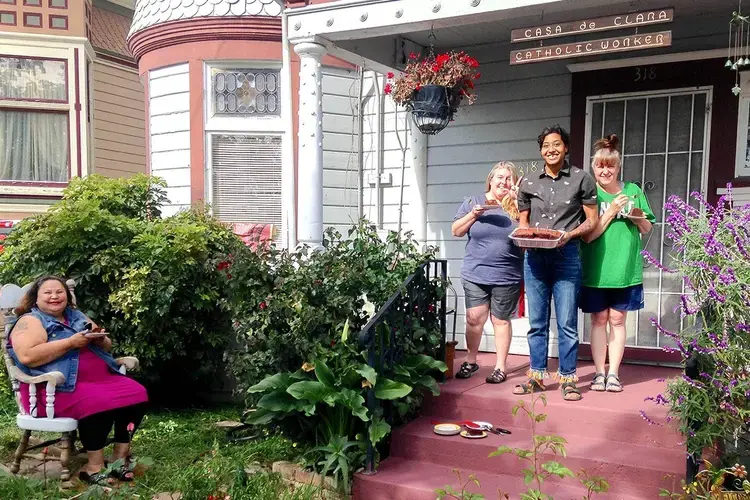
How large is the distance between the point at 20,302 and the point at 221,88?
3.56 m

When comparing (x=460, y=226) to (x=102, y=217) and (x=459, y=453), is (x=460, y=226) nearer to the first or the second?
(x=459, y=453)

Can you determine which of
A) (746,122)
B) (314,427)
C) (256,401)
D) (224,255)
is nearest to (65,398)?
(256,401)

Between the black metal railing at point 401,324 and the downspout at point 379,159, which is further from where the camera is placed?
the downspout at point 379,159

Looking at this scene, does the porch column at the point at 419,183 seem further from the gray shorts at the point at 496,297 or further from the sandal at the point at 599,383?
the sandal at the point at 599,383

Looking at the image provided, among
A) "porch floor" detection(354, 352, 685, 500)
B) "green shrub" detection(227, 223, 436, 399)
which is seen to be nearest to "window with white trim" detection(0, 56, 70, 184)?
"green shrub" detection(227, 223, 436, 399)

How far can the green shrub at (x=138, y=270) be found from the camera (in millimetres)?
4895

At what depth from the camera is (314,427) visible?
380cm

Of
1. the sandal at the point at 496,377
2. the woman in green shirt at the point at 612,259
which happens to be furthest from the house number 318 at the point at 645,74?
the sandal at the point at 496,377

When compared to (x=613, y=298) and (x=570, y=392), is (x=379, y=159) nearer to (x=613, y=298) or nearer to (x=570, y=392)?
(x=613, y=298)

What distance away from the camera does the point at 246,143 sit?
262 inches

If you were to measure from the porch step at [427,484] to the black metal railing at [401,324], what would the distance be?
0.35 ft

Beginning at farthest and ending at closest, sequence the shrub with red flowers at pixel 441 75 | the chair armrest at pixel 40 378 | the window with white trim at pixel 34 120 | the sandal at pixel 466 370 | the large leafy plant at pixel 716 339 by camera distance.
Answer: the window with white trim at pixel 34 120 → the shrub with red flowers at pixel 441 75 → the sandal at pixel 466 370 → the chair armrest at pixel 40 378 → the large leafy plant at pixel 716 339

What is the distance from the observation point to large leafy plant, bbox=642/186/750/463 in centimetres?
280

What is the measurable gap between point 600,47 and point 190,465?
12.0ft
